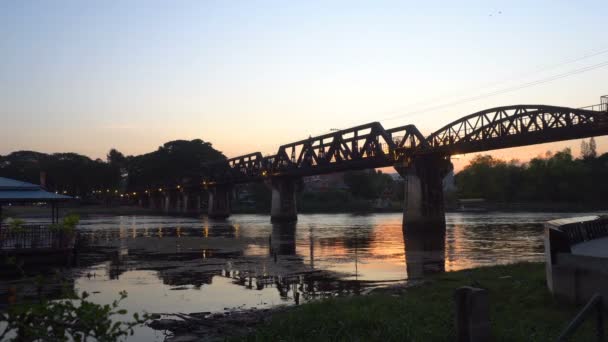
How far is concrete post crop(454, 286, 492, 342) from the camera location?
1177cm

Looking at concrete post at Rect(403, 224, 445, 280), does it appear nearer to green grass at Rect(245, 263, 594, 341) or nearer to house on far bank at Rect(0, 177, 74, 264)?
green grass at Rect(245, 263, 594, 341)

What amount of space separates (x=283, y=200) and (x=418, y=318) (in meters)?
→ 121

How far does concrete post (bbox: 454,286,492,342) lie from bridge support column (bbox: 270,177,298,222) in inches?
4636

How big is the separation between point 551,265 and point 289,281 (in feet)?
53.9

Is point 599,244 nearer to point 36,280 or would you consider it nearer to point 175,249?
point 36,280

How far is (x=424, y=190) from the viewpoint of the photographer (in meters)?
91.6

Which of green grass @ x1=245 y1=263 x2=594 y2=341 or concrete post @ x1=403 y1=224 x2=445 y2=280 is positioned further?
concrete post @ x1=403 y1=224 x2=445 y2=280

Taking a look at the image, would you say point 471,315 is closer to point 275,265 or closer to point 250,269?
point 250,269

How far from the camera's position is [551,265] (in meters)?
17.4

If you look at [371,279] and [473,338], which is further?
[371,279]

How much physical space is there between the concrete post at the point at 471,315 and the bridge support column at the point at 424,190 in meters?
75.9

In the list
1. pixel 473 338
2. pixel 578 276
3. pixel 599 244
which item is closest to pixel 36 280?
pixel 473 338

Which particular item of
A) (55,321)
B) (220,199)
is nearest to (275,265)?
(55,321)

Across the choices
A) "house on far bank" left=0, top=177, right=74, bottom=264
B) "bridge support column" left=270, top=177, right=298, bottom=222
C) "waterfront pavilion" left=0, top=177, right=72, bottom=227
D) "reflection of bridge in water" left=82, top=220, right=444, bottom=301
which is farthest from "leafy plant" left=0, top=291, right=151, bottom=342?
"bridge support column" left=270, top=177, right=298, bottom=222
